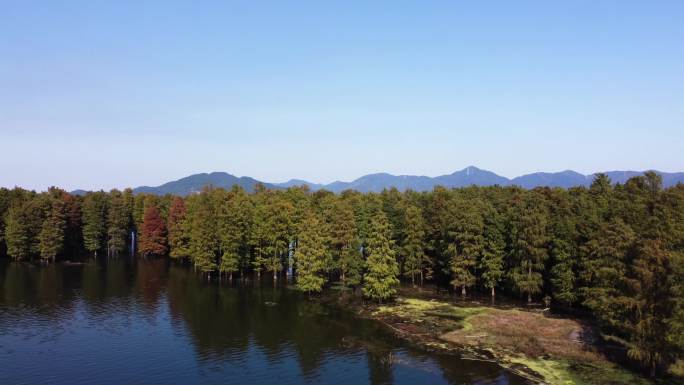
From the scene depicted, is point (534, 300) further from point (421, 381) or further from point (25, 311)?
point (25, 311)

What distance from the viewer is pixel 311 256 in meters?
90.9

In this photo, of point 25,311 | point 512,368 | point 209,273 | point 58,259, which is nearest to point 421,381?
point 512,368

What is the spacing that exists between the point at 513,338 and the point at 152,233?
11211 cm

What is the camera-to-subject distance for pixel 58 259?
136 m

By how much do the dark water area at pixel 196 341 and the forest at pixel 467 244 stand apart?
1190 centimetres

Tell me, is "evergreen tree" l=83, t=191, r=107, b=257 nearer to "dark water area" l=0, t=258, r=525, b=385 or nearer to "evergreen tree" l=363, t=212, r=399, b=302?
"dark water area" l=0, t=258, r=525, b=385

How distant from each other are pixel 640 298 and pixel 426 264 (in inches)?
2244

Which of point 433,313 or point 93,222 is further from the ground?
point 93,222

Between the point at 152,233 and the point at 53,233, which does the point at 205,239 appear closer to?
the point at 152,233

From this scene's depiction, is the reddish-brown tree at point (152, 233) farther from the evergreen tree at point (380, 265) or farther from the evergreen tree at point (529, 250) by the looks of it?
the evergreen tree at point (529, 250)

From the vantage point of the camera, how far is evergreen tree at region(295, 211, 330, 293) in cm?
9094

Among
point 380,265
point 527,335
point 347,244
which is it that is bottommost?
point 527,335

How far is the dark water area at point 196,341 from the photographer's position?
53.2 metres

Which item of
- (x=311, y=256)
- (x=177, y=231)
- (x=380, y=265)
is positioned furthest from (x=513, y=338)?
(x=177, y=231)
